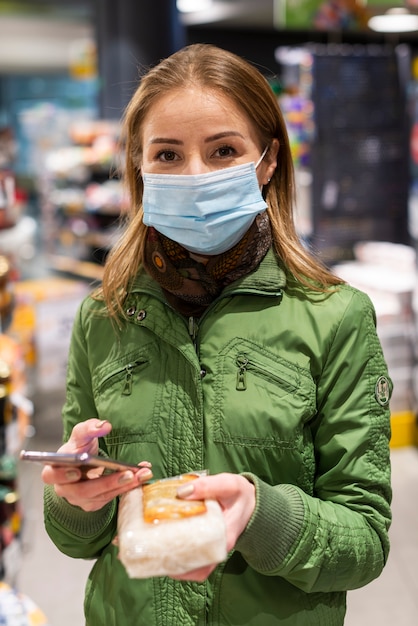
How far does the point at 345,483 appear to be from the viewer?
1.35 metres

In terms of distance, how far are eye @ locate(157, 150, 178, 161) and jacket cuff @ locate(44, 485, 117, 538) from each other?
24.8 inches

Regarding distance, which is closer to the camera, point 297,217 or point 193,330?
point 193,330

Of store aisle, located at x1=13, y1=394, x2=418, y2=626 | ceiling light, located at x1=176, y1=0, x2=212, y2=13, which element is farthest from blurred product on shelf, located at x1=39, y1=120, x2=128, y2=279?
ceiling light, located at x1=176, y1=0, x2=212, y2=13

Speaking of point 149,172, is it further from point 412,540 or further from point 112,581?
point 412,540

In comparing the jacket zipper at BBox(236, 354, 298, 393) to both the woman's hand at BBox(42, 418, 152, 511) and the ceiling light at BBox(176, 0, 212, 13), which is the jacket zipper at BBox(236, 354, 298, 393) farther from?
the ceiling light at BBox(176, 0, 212, 13)

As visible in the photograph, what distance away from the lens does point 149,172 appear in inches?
58.7

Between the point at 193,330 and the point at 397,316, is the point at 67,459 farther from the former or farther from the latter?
the point at 397,316

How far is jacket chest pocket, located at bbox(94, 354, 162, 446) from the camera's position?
1.40 m

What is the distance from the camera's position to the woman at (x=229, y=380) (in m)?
1.33

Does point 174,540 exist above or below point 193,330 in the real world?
below

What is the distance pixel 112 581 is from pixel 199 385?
395mm

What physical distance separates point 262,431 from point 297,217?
0.84 meters

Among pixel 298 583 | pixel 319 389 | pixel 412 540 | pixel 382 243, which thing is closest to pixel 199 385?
pixel 319 389

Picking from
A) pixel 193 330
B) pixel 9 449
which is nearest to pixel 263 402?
pixel 193 330
